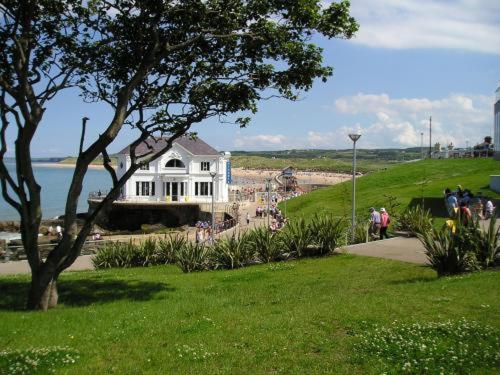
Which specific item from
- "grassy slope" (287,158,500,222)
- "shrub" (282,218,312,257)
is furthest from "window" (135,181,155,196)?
"shrub" (282,218,312,257)

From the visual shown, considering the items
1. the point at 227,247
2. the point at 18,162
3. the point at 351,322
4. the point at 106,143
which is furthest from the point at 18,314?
the point at 227,247

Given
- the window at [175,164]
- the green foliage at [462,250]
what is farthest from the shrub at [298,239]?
the window at [175,164]

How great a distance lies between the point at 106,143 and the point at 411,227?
42.4 ft

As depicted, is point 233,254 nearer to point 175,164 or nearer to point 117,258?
point 117,258

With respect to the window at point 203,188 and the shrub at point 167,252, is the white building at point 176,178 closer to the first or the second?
the window at point 203,188

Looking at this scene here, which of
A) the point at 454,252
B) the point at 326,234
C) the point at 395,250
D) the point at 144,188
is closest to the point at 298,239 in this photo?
the point at 326,234

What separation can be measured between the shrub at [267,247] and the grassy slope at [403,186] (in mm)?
12439

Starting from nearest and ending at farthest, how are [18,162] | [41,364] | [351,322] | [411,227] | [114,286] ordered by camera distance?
[41,364]
[351,322]
[18,162]
[114,286]
[411,227]

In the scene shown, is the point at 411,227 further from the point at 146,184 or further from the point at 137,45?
the point at 146,184

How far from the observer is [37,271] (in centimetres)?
1079

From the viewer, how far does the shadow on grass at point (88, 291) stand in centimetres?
1157

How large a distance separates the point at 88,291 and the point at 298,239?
745 centimetres

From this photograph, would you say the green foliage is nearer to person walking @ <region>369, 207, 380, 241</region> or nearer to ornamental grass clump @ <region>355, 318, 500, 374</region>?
ornamental grass clump @ <region>355, 318, 500, 374</region>

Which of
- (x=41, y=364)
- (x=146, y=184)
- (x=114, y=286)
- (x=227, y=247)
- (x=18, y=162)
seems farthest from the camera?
(x=146, y=184)
